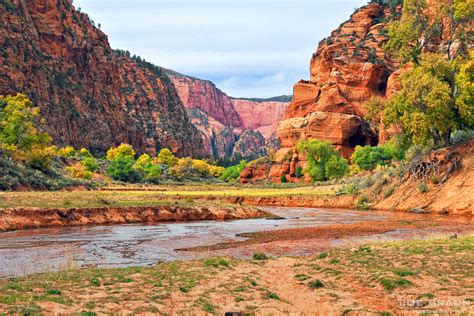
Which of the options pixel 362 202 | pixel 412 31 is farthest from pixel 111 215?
pixel 412 31

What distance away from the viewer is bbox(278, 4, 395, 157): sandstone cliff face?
127062 mm

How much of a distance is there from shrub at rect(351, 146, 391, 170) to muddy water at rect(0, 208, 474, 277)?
71185 millimetres

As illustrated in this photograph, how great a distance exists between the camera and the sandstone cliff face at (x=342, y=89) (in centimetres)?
12706

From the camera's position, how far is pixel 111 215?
35.3 m

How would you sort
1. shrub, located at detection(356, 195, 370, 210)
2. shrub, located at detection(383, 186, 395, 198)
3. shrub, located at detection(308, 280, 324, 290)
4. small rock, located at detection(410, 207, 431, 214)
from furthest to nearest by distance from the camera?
shrub, located at detection(356, 195, 370, 210) → shrub, located at detection(383, 186, 395, 198) → small rock, located at detection(410, 207, 431, 214) → shrub, located at detection(308, 280, 324, 290)

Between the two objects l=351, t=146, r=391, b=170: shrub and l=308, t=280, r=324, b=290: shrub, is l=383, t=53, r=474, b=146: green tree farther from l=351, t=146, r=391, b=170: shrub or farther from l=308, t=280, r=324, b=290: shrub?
l=351, t=146, r=391, b=170: shrub

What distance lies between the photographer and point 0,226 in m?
28.2

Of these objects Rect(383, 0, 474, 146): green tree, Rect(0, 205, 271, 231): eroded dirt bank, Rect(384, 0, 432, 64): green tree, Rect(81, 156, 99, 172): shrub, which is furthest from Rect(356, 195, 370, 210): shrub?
Rect(81, 156, 99, 172): shrub

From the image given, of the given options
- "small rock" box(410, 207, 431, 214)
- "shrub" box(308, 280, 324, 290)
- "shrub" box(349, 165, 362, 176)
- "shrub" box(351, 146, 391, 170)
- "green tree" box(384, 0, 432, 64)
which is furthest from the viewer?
"shrub" box(349, 165, 362, 176)

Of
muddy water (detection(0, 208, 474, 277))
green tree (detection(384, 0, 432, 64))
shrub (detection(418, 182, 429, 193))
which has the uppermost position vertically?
green tree (detection(384, 0, 432, 64))

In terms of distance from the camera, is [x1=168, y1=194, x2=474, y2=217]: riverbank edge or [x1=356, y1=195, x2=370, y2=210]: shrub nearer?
[x1=168, y1=194, x2=474, y2=217]: riverbank edge

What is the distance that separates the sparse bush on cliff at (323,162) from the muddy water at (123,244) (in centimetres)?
6388

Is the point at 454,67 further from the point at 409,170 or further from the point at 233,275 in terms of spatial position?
the point at 233,275

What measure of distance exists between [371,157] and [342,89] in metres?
36.4
